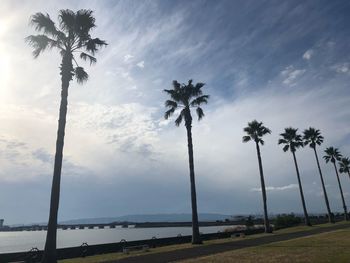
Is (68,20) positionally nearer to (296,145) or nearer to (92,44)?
(92,44)

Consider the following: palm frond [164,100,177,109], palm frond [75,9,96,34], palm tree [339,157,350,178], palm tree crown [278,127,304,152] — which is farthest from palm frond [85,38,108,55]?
palm tree [339,157,350,178]

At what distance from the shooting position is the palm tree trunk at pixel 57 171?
64.1 feet

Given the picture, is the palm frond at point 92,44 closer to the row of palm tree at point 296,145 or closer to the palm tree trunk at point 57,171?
the palm tree trunk at point 57,171

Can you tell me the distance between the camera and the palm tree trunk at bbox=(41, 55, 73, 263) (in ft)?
64.1

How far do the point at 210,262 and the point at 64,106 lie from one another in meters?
13.0

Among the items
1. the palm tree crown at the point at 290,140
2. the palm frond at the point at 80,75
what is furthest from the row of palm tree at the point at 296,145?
the palm frond at the point at 80,75

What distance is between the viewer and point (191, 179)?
36000 millimetres

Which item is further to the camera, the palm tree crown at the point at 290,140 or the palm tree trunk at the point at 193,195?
the palm tree crown at the point at 290,140

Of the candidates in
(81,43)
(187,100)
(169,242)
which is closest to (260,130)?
(187,100)

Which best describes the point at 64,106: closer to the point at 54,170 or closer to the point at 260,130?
the point at 54,170

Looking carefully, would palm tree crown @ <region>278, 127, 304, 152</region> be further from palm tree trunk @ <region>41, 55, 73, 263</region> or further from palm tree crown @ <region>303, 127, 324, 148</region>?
palm tree trunk @ <region>41, 55, 73, 263</region>

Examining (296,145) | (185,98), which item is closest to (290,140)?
(296,145)

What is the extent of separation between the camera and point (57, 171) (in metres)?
20.9

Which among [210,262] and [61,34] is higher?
[61,34]
